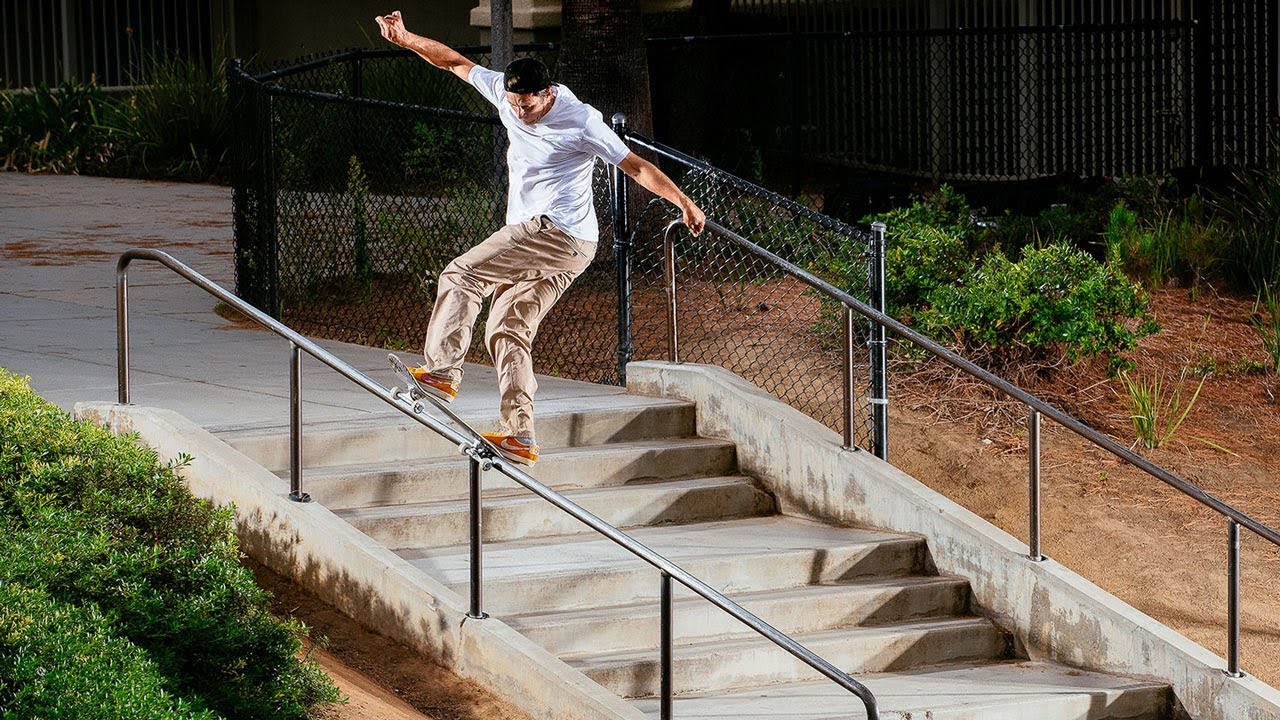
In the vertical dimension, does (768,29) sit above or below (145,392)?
above

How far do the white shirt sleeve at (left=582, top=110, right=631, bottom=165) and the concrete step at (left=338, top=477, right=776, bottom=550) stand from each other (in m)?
1.81

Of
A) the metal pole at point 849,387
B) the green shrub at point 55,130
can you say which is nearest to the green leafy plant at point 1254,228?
the metal pole at point 849,387

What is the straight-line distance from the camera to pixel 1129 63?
1467cm

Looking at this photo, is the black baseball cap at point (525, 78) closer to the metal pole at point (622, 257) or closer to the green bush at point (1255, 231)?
the metal pole at point (622, 257)

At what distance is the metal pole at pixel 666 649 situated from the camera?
5.96m

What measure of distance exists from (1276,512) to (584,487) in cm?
356

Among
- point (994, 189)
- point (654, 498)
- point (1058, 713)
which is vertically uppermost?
point (994, 189)

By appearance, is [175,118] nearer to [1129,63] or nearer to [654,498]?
[1129,63]

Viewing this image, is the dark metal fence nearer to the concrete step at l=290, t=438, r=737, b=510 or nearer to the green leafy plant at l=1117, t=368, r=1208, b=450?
the green leafy plant at l=1117, t=368, r=1208, b=450

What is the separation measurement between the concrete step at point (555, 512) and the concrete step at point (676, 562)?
0.08 meters

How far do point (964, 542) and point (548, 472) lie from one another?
78.6 inches

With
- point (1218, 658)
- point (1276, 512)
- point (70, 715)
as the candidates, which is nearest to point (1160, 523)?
Answer: point (1276, 512)

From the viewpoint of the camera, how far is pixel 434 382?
7.25m

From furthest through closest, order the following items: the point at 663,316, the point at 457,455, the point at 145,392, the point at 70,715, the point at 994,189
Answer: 1. the point at 994,189
2. the point at 663,316
3. the point at 145,392
4. the point at 457,455
5. the point at 70,715
